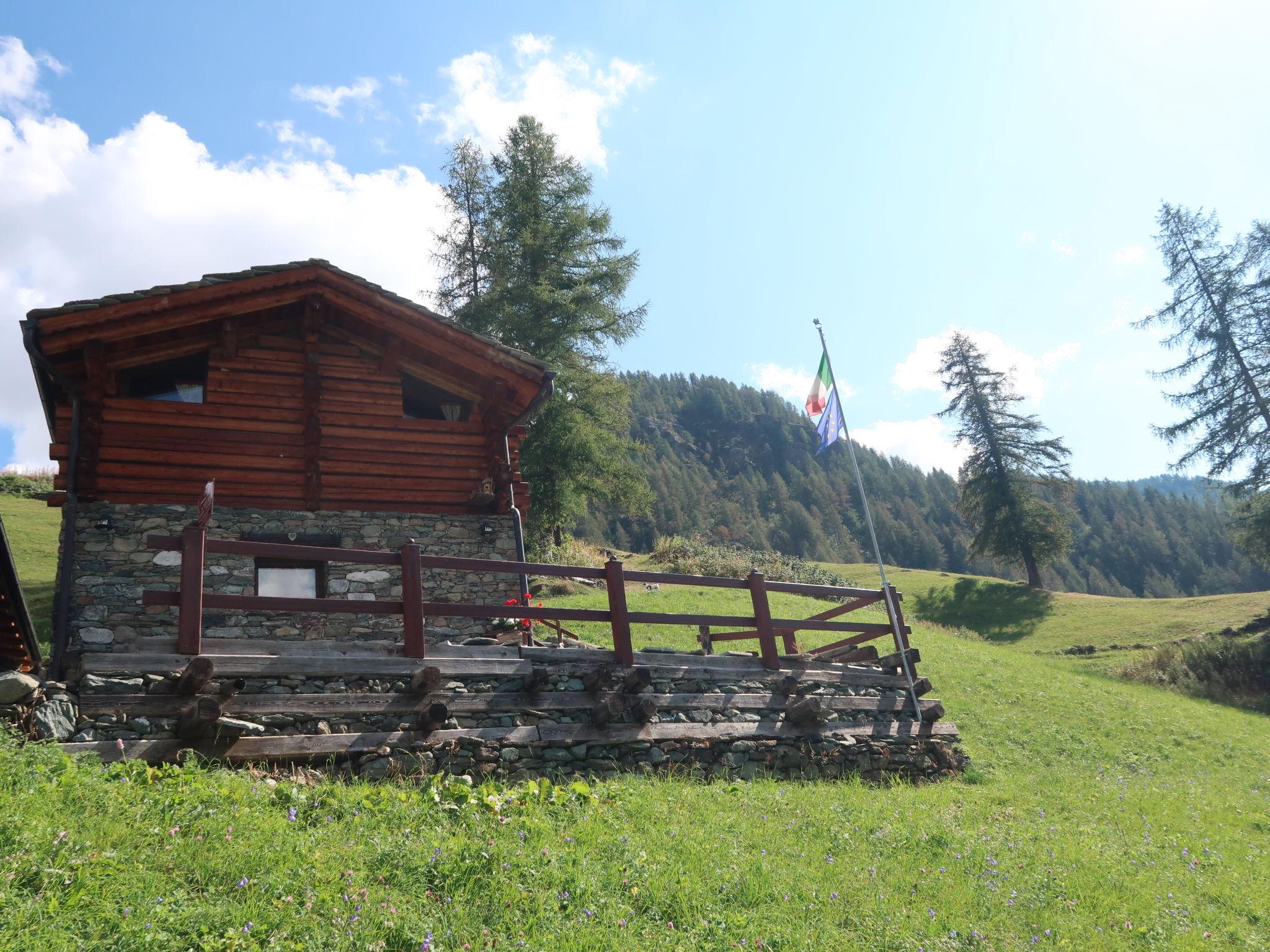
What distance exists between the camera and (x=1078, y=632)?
34219mm

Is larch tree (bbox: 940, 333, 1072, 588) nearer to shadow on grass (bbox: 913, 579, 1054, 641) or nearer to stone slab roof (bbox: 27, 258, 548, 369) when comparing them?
shadow on grass (bbox: 913, 579, 1054, 641)

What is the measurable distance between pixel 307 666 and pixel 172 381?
8.59 m

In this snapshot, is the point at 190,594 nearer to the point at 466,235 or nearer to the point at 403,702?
the point at 403,702

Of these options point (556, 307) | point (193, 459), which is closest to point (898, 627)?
point (193, 459)

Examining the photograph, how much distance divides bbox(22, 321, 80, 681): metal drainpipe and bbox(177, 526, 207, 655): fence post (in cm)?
567

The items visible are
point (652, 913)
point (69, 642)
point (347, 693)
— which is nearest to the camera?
point (652, 913)

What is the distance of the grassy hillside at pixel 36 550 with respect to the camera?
19.9m

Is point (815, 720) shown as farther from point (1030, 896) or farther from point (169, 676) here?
point (169, 676)

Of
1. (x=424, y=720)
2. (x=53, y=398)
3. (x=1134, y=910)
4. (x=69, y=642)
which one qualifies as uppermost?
(x=53, y=398)

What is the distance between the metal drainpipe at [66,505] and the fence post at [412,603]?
6435 millimetres

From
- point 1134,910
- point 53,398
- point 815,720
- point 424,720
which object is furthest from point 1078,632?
point 53,398

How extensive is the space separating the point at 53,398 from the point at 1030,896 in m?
15.5

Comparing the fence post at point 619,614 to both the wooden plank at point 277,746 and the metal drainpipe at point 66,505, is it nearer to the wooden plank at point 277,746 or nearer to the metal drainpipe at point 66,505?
the wooden plank at point 277,746

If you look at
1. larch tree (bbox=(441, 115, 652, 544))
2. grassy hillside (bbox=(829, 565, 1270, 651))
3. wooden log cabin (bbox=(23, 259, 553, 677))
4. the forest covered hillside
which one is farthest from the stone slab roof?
the forest covered hillside
